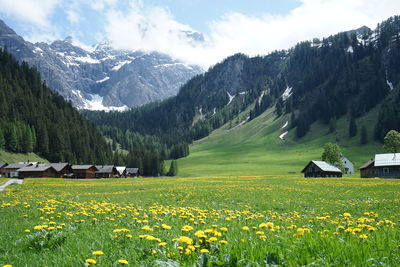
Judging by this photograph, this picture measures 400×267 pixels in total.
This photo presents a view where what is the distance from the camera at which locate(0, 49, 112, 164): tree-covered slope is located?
119 metres

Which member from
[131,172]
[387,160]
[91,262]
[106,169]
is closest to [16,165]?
[106,169]

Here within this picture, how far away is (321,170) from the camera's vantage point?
292 feet

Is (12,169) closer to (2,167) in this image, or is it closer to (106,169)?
(2,167)

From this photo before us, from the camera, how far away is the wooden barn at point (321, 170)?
89.6 metres

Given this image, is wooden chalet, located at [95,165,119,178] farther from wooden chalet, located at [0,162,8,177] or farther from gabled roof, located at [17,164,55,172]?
wooden chalet, located at [0,162,8,177]

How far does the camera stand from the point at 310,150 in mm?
182125

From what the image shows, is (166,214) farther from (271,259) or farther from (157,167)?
(157,167)

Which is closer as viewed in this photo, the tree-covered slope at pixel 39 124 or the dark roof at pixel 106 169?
the tree-covered slope at pixel 39 124

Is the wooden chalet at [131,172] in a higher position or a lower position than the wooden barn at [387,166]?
lower

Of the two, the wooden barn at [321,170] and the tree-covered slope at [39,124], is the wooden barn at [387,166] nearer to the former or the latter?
the wooden barn at [321,170]

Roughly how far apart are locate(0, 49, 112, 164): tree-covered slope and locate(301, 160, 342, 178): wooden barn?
341ft

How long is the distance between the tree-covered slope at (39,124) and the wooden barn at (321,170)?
103795 millimetres

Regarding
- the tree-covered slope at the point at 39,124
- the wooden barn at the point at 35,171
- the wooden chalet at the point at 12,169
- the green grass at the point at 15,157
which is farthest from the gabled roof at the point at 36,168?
the green grass at the point at 15,157

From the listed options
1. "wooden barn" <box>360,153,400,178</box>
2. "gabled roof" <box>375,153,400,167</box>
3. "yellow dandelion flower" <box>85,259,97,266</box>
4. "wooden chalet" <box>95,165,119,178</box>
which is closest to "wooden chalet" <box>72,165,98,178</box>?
"wooden chalet" <box>95,165,119,178</box>
